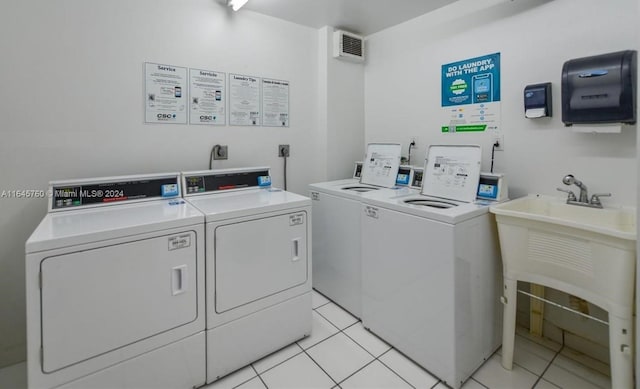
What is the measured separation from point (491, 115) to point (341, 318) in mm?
1901

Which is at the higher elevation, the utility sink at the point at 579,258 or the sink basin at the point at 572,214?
the sink basin at the point at 572,214

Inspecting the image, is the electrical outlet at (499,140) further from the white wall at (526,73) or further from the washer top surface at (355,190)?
the washer top surface at (355,190)

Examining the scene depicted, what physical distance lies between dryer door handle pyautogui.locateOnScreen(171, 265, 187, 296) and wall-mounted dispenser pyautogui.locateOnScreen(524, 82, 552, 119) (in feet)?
7.42

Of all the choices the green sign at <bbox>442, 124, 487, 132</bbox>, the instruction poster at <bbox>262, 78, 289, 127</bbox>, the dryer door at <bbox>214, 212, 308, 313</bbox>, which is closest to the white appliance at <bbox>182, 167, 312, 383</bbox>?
the dryer door at <bbox>214, 212, 308, 313</bbox>

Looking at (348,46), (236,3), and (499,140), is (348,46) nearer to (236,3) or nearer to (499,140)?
(236,3)

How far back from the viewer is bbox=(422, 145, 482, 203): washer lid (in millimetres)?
2078

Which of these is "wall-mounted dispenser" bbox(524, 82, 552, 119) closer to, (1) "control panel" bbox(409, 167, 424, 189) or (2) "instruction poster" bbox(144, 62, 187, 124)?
(1) "control panel" bbox(409, 167, 424, 189)

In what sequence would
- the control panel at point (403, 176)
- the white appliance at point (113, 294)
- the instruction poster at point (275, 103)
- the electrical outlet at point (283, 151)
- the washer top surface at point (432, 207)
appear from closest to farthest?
the white appliance at point (113, 294) < the washer top surface at point (432, 207) < the control panel at point (403, 176) < the instruction poster at point (275, 103) < the electrical outlet at point (283, 151)

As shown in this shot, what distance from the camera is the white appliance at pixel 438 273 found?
1.67 m

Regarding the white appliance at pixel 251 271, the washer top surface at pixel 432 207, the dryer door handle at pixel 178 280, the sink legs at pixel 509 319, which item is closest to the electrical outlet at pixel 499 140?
the washer top surface at pixel 432 207

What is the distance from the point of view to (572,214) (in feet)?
5.95

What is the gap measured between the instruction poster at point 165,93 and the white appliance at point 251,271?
1.63 ft

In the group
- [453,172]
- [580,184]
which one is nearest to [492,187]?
[453,172]

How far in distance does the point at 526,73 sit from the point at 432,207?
113 centimetres
